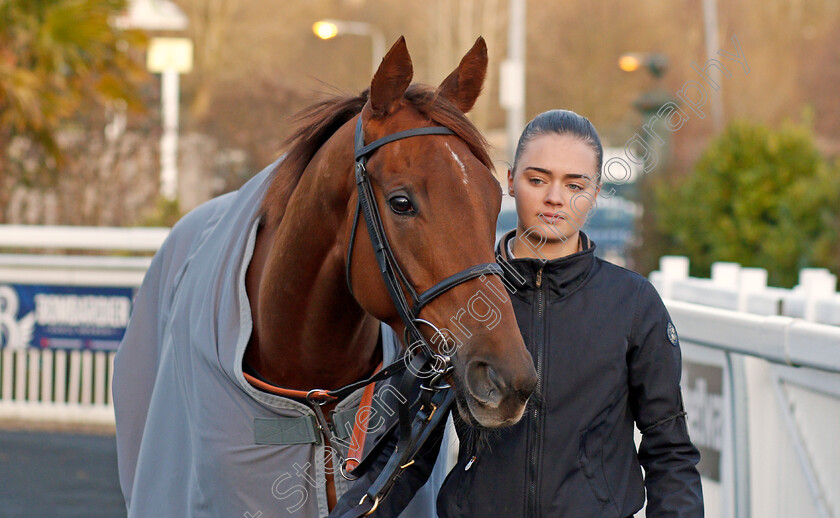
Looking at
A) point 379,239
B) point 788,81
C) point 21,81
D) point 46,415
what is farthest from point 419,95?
point 788,81

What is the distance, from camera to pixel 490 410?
73.0 inches

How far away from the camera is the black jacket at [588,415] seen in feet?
6.64

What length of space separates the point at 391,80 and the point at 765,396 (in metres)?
1.82

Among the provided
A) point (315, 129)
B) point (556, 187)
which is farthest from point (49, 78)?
point (556, 187)

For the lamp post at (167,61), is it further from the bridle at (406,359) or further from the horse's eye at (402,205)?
the horse's eye at (402,205)

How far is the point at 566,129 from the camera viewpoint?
7.09 ft

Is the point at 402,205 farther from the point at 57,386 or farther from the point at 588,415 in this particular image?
the point at 57,386

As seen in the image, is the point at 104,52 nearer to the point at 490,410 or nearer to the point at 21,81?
the point at 21,81

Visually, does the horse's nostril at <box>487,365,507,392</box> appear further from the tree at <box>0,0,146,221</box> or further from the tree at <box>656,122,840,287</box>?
the tree at <box>656,122,840,287</box>

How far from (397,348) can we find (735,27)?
2836 cm

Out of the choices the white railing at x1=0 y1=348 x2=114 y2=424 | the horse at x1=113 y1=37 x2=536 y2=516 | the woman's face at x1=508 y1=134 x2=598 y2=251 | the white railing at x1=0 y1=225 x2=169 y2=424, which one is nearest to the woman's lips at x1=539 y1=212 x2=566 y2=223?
the woman's face at x1=508 y1=134 x2=598 y2=251

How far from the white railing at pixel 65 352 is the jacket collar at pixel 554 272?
4645 millimetres

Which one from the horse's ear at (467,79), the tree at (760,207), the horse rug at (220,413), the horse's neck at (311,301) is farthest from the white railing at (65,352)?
the tree at (760,207)

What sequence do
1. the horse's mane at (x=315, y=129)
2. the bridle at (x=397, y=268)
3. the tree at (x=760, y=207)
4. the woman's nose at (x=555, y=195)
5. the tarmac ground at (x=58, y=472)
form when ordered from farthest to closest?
the tree at (x=760, y=207)
the tarmac ground at (x=58, y=472)
the horse's mane at (x=315, y=129)
the woman's nose at (x=555, y=195)
the bridle at (x=397, y=268)
